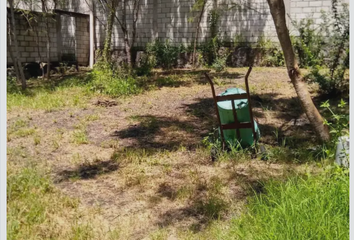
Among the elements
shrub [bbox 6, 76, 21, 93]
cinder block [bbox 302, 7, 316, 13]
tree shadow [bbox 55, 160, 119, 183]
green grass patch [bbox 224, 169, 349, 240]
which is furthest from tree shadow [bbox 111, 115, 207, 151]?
cinder block [bbox 302, 7, 316, 13]

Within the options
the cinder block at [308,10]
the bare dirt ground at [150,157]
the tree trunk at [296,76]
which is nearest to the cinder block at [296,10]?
the cinder block at [308,10]

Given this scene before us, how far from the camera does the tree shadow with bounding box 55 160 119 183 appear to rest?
3.93m

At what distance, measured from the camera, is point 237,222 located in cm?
271

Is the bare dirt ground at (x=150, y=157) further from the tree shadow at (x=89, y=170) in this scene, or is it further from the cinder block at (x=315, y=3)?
the cinder block at (x=315, y=3)

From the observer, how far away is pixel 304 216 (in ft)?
7.85

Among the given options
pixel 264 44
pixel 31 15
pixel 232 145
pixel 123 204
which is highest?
pixel 31 15

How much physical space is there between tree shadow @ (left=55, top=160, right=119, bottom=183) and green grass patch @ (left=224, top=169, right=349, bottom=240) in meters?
1.86

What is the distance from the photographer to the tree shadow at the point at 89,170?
12.9 feet

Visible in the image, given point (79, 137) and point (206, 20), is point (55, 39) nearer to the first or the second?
point (206, 20)

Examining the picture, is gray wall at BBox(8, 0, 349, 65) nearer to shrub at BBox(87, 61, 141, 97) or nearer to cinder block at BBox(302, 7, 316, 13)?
cinder block at BBox(302, 7, 316, 13)

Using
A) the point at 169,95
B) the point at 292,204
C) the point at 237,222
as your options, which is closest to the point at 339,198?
the point at 292,204

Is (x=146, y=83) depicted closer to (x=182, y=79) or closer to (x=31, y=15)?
(x=182, y=79)

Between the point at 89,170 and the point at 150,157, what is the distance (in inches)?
30.3

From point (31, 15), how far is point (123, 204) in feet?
32.5
